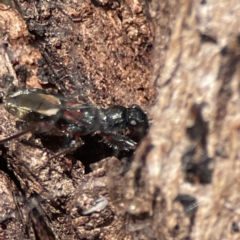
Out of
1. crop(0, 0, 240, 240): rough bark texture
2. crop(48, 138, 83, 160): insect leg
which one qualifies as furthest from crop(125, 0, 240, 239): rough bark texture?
crop(48, 138, 83, 160): insect leg

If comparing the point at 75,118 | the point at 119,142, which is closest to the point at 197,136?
the point at 119,142

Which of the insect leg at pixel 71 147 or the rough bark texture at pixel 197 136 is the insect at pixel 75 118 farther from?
the rough bark texture at pixel 197 136

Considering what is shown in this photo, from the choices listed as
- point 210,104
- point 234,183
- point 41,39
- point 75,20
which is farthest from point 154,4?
point 234,183

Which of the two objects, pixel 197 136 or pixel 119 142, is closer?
pixel 197 136

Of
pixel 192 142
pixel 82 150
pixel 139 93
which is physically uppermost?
pixel 139 93

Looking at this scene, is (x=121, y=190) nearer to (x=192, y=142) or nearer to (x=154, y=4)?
(x=192, y=142)

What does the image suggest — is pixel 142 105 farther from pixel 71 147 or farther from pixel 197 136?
pixel 197 136

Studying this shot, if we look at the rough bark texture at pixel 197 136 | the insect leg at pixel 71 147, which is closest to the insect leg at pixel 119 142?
the insect leg at pixel 71 147
